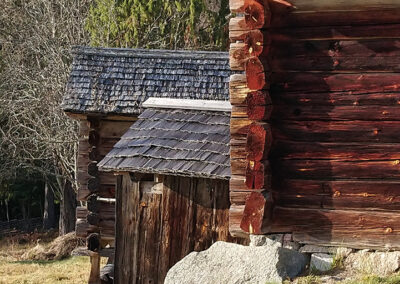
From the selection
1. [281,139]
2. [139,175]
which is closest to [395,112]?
[281,139]

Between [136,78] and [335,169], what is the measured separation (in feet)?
26.1

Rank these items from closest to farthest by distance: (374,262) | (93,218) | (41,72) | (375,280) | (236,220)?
(375,280) < (374,262) < (236,220) < (93,218) < (41,72)

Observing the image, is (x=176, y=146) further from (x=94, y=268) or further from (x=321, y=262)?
(x=94, y=268)

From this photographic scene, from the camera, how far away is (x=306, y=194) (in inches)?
356

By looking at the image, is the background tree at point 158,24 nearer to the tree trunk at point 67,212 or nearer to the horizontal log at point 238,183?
the tree trunk at point 67,212

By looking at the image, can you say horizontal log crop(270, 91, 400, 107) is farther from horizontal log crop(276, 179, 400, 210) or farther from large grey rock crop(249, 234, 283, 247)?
large grey rock crop(249, 234, 283, 247)

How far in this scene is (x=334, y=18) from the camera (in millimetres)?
8883

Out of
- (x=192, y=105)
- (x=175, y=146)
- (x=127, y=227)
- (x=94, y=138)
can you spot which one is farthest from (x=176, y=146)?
(x=94, y=138)

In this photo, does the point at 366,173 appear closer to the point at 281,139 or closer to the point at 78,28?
the point at 281,139

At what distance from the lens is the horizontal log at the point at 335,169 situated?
8.74m

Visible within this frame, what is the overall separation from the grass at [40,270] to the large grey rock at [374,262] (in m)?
11.1

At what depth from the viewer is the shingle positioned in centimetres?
1160

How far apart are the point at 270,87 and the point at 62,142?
581 inches

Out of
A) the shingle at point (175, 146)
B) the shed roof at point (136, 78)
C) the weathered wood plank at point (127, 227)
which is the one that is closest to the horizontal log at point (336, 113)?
the shingle at point (175, 146)
